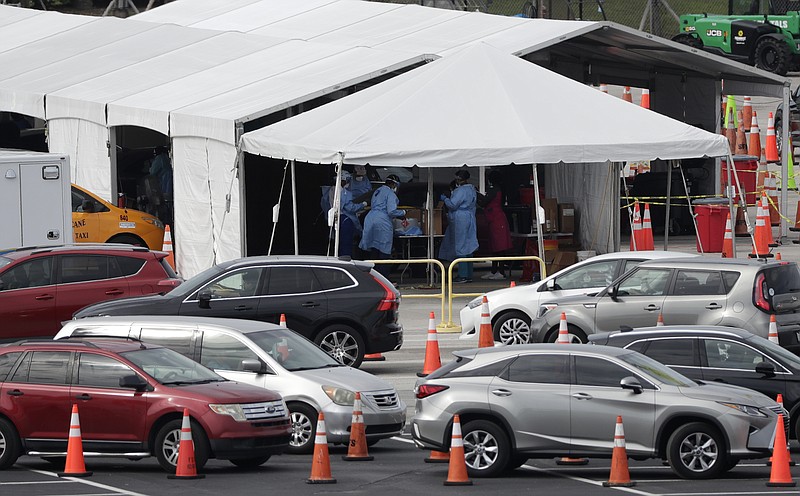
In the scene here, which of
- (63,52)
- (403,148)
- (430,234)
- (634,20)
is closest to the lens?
(403,148)

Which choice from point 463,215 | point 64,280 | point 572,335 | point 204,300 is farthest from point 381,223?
point 204,300

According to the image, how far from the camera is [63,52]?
3962 centimetres

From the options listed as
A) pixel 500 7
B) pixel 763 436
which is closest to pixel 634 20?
pixel 500 7

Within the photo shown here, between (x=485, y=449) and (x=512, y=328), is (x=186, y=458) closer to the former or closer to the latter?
(x=485, y=449)

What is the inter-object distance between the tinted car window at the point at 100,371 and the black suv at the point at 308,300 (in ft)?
16.5

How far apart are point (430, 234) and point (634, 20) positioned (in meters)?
37.3

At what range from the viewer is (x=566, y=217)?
31.3 m

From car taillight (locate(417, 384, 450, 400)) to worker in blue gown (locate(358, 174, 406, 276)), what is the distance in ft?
44.1

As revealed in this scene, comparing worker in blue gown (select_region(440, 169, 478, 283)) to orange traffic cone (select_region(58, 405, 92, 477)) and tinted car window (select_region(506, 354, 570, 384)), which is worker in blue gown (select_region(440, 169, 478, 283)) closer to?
tinted car window (select_region(506, 354, 570, 384))

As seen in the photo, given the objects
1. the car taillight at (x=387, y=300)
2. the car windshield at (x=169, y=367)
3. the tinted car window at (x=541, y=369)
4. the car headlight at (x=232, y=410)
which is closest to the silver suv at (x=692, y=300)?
the car taillight at (x=387, y=300)

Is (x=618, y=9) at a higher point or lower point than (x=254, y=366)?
higher

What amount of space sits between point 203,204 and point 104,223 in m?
1.90

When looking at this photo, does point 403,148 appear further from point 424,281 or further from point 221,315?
point 221,315

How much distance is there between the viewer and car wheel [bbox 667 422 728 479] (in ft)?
48.5
